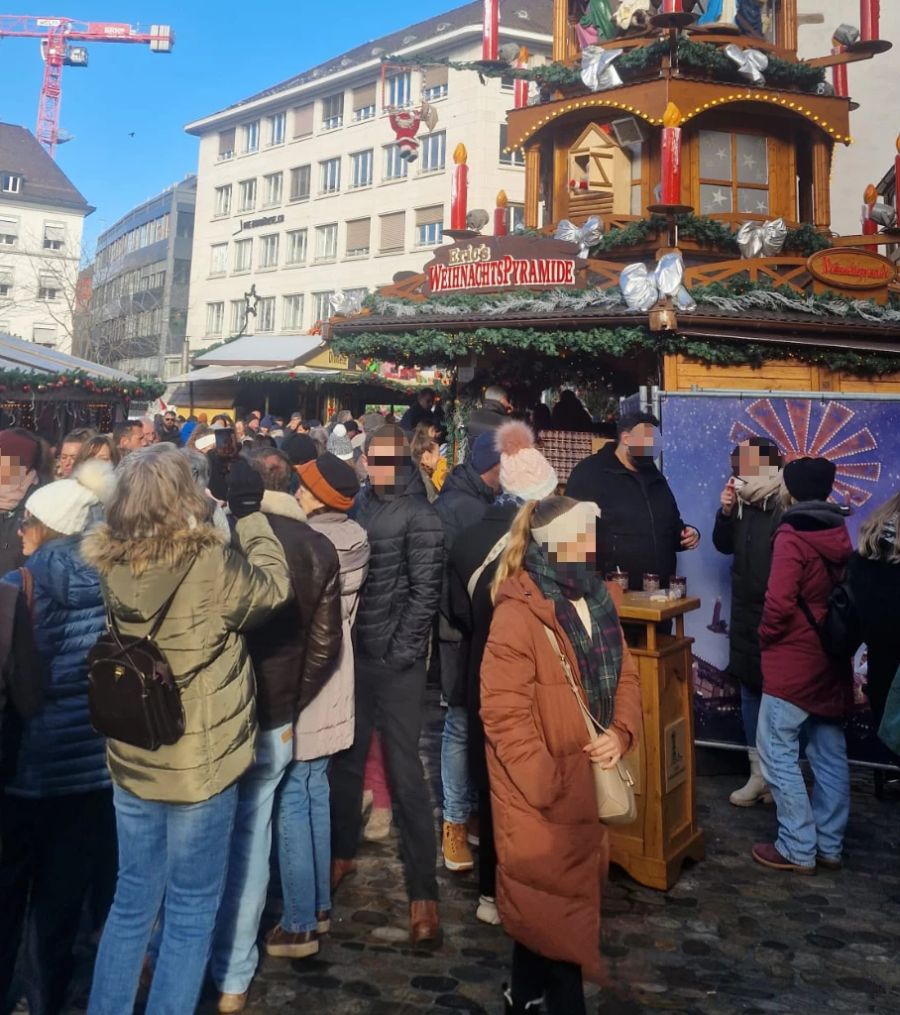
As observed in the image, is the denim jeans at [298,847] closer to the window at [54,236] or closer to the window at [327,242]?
the window at [327,242]

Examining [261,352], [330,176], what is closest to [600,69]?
[261,352]

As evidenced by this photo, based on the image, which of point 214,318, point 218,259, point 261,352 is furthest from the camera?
point 214,318

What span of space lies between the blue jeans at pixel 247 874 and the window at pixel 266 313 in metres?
44.0

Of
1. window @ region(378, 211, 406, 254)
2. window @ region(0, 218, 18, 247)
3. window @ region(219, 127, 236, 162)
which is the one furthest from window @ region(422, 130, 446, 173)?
window @ region(0, 218, 18, 247)

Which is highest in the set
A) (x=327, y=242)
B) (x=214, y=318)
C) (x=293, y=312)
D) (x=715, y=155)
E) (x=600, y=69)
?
(x=327, y=242)

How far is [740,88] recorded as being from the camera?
1265 centimetres

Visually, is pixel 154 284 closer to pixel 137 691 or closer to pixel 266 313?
pixel 266 313

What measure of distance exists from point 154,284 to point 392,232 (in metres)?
23.2

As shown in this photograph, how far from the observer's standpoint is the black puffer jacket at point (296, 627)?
3.40 metres

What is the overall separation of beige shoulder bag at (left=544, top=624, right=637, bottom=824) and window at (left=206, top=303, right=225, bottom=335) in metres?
49.0

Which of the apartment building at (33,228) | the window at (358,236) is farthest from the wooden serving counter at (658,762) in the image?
the apartment building at (33,228)

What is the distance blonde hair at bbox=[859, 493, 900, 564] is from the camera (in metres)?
3.60

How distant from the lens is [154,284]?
5669 cm

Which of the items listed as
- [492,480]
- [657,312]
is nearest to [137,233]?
[657,312]
